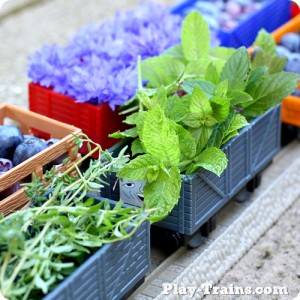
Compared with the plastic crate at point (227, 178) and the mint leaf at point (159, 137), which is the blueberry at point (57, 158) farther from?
the mint leaf at point (159, 137)

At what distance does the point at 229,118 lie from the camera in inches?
57.1

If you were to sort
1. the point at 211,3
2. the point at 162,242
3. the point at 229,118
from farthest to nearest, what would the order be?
the point at 211,3 < the point at 162,242 < the point at 229,118

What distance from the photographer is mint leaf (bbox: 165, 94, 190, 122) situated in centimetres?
145

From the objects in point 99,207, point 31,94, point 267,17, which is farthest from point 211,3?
point 99,207

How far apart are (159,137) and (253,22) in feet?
2.79

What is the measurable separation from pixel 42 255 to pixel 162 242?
0.48 metres

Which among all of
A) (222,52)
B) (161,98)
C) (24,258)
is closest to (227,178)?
(161,98)

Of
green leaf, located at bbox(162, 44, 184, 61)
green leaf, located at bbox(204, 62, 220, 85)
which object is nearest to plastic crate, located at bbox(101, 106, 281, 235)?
green leaf, located at bbox(204, 62, 220, 85)

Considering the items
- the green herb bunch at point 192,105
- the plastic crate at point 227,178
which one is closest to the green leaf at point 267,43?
A: the green herb bunch at point 192,105

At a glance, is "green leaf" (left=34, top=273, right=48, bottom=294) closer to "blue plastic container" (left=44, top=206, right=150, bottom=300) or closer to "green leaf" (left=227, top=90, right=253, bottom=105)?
"blue plastic container" (left=44, top=206, right=150, bottom=300)

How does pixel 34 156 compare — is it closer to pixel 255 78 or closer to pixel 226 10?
pixel 255 78

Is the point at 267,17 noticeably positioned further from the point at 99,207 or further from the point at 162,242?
the point at 99,207

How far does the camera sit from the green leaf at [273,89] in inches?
61.1

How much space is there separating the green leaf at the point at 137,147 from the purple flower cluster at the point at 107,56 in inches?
7.0
